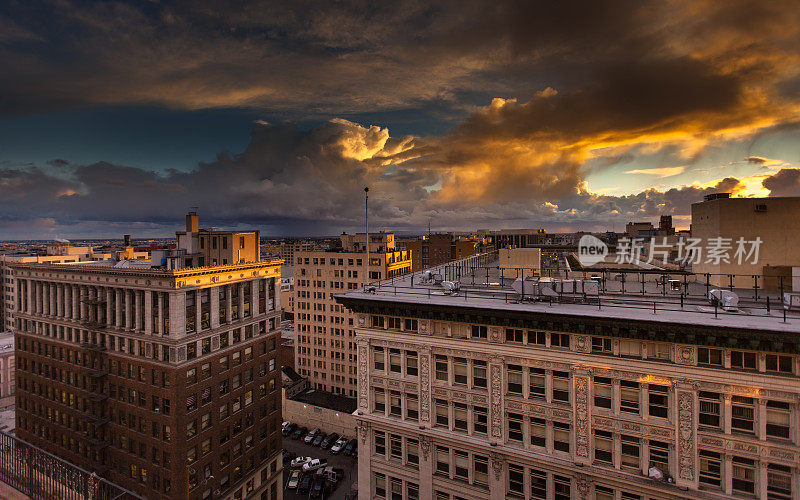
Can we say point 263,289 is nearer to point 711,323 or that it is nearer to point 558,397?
point 558,397

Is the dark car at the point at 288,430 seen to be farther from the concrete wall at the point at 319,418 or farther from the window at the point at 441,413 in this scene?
the window at the point at 441,413

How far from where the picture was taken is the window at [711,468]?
24.2 meters

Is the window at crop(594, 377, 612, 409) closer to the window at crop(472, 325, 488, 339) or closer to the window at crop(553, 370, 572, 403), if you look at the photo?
the window at crop(553, 370, 572, 403)

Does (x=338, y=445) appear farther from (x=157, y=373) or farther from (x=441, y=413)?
(x=441, y=413)

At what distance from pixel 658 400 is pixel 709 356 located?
4292 millimetres

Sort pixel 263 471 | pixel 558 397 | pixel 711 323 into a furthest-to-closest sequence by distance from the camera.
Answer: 1. pixel 263 471
2. pixel 558 397
3. pixel 711 323

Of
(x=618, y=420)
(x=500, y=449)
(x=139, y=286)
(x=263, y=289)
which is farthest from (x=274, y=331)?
(x=618, y=420)

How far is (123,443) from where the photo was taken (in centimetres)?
5041

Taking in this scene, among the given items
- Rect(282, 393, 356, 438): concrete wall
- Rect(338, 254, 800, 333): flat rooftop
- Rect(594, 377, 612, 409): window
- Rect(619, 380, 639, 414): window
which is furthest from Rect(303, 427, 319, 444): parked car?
Rect(619, 380, 639, 414): window

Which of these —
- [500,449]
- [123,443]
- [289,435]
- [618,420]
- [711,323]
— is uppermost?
[711,323]

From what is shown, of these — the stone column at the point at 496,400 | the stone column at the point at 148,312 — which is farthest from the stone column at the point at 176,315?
the stone column at the point at 496,400

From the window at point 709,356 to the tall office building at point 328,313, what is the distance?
239ft

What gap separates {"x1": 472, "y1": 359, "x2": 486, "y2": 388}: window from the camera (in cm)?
3044

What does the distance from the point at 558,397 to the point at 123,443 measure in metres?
55.8
